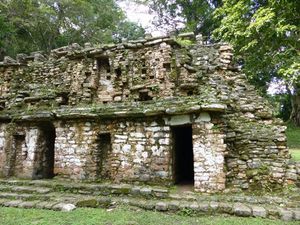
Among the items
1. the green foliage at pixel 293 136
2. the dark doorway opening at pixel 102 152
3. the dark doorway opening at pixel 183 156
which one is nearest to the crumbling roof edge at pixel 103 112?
the dark doorway opening at pixel 102 152

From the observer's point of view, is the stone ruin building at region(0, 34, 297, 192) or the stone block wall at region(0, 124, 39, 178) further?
the stone block wall at region(0, 124, 39, 178)

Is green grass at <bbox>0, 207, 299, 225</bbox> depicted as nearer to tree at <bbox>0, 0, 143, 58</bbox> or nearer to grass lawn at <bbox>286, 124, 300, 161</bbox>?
grass lawn at <bbox>286, 124, 300, 161</bbox>

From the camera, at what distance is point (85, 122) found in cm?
746

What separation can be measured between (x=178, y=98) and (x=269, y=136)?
7.66ft

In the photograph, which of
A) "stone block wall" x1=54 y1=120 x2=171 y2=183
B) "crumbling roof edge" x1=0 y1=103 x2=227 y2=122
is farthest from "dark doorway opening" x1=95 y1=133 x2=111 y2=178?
"crumbling roof edge" x1=0 y1=103 x2=227 y2=122

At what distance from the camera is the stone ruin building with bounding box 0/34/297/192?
6.23 meters

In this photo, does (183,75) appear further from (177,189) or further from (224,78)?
(177,189)

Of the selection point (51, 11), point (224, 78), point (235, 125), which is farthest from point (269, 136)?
point (51, 11)

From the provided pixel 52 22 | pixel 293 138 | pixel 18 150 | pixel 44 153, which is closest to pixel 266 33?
pixel 293 138

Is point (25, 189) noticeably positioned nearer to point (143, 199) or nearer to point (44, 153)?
point (44, 153)

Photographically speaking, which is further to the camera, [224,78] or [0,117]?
[0,117]

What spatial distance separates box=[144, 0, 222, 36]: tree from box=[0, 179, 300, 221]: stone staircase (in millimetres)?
15634

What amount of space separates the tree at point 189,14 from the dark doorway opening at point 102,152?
47.3 feet

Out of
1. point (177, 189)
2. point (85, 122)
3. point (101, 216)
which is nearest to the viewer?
point (101, 216)
